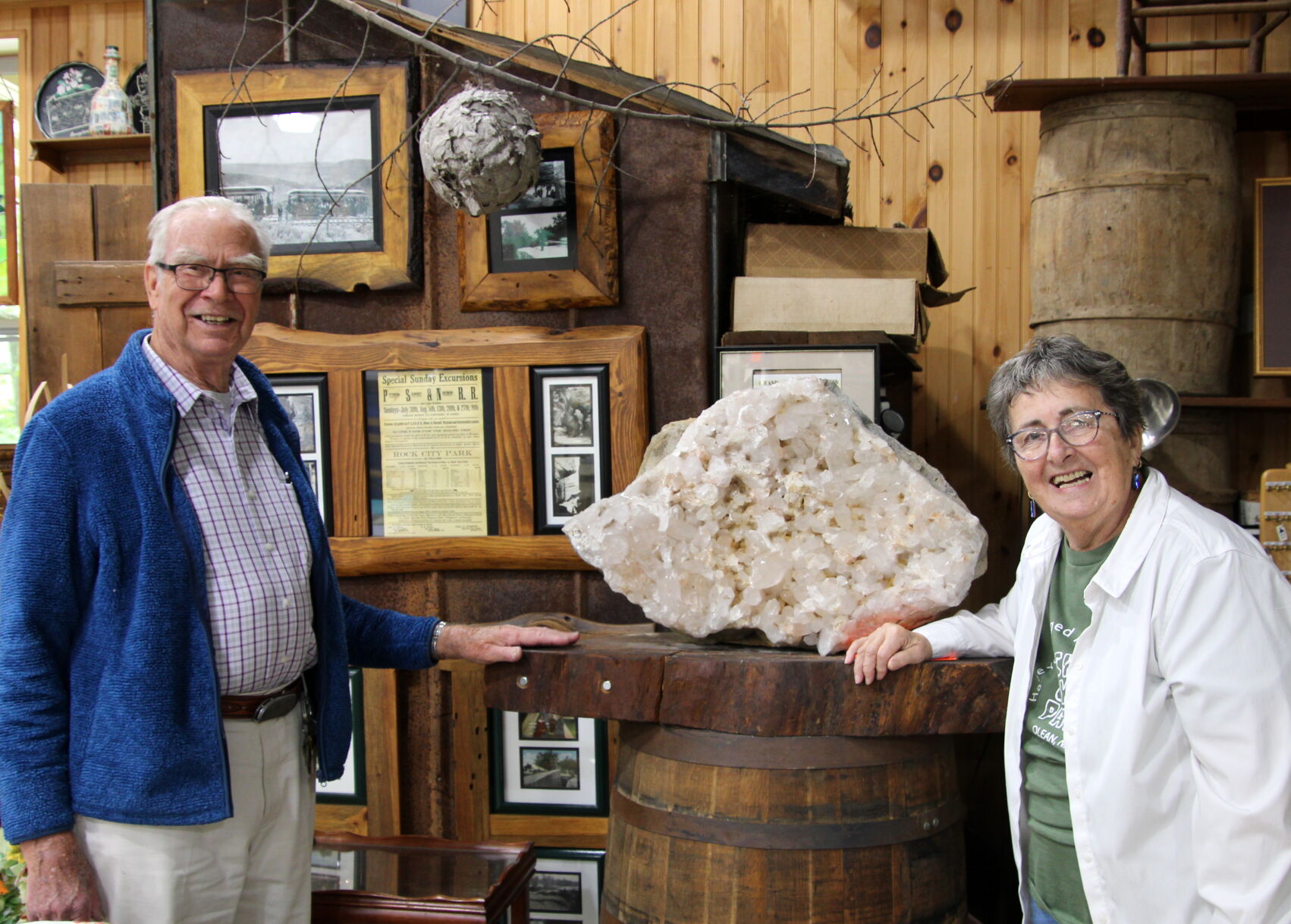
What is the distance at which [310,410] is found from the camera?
2791 millimetres

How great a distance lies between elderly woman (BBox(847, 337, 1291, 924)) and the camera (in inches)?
48.8

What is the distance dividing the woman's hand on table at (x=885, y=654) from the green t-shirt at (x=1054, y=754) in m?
0.19

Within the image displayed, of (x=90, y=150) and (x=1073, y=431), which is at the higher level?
A: (x=90, y=150)

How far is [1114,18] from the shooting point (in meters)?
3.20

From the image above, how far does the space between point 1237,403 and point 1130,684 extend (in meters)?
1.65

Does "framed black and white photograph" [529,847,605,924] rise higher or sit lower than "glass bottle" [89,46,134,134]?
lower

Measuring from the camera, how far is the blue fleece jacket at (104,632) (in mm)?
1453

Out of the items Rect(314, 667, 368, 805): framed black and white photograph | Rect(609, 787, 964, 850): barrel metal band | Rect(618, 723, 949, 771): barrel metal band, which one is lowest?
Rect(314, 667, 368, 805): framed black and white photograph

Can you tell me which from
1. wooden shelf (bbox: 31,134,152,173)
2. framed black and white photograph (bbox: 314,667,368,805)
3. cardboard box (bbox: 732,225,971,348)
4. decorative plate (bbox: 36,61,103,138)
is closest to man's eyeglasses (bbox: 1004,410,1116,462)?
cardboard box (bbox: 732,225,971,348)

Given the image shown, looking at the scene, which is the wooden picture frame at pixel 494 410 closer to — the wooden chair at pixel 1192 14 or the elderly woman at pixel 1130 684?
the elderly woman at pixel 1130 684

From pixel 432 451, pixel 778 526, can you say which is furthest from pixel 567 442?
pixel 778 526

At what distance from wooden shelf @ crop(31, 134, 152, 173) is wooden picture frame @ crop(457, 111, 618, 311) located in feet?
5.52

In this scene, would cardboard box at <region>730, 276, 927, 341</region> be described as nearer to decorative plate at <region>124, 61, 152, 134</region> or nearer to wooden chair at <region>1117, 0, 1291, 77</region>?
wooden chair at <region>1117, 0, 1291, 77</region>

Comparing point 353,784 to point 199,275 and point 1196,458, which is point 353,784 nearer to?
point 199,275
